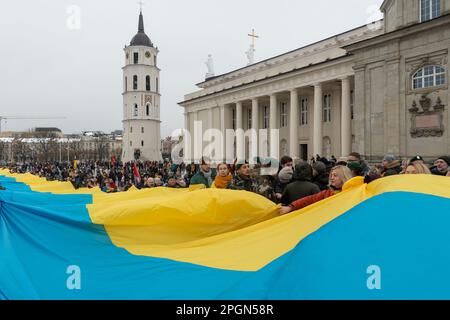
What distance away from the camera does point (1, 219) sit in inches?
200

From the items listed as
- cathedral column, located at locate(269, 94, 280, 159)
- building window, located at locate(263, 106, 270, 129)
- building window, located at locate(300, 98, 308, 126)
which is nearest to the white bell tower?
building window, located at locate(263, 106, 270, 129)

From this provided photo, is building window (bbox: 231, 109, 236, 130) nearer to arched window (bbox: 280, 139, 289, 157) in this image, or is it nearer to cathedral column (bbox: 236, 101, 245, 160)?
cathedral column (bbox: 236, 101, 245, 160)

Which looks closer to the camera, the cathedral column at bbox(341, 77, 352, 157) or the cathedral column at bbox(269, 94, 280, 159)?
the cathedral column at bbox(341, 77, 352, 157)

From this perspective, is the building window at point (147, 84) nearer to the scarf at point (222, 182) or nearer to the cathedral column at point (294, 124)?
the cathedral column at point (294, 124)

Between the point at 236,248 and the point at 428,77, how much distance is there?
2337 cm

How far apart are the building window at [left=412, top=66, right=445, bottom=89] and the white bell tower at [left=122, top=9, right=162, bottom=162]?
241ft

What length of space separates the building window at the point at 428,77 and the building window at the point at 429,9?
9.71 ft

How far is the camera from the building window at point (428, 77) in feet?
74.7

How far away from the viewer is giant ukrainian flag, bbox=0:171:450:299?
3246 mm

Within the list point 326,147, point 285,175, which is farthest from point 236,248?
point 326,147

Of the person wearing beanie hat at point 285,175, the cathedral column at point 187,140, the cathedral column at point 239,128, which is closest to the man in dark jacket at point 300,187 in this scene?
the person wearing beanie hat at point 285,175
